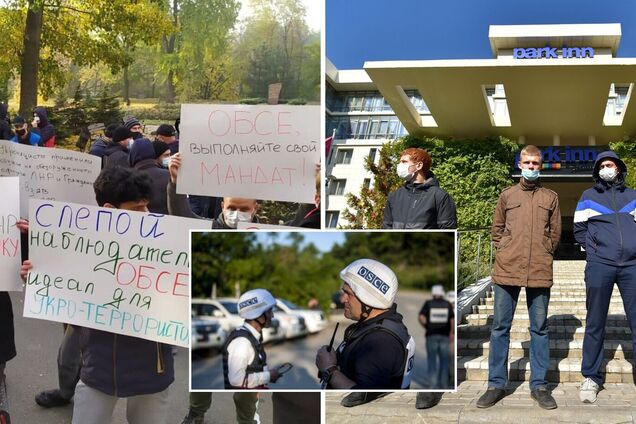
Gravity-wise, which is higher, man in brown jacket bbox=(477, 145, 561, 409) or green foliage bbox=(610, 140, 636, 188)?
green foliage bbox=(610, 140, 636, 188)

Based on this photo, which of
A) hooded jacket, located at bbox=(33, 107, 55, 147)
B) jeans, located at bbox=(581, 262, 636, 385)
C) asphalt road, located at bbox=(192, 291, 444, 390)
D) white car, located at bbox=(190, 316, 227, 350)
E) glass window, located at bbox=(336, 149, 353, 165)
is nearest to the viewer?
asphalt road, located at bbox=(192, 291, 444, 390)

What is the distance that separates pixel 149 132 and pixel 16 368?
1.50 meters

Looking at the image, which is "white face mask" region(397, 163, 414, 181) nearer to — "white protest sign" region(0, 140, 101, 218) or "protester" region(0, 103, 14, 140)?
"white protest sign" region(0, 140, 101, 218)

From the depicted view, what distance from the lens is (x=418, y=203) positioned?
417 cm

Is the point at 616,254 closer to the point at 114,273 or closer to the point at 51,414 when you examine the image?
the point at 114,273

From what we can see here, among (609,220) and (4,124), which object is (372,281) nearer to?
(609,220)

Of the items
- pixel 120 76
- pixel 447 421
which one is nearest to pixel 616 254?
pixel 447 421

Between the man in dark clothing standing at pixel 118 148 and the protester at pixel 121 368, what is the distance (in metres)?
0.35

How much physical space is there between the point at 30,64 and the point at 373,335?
259 centimetres

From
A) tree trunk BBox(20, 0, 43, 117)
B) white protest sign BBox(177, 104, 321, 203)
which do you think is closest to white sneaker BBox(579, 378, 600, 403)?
white protest sign BBox(177, 104, 321, 203)

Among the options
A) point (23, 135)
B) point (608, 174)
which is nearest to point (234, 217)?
point (23, 135)

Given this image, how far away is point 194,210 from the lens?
3990 mm

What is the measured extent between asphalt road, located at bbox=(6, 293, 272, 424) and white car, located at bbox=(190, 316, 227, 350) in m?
0.81

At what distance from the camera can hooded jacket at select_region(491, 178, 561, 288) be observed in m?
4.40
